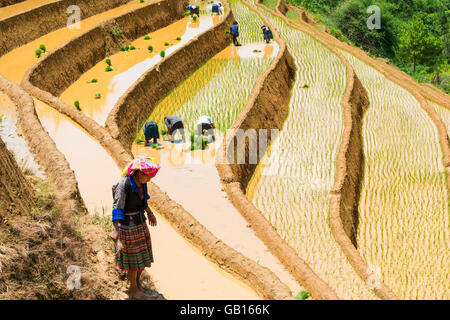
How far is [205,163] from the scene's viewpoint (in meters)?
10.6

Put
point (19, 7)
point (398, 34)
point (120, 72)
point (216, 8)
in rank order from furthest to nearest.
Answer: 1. point (398, 34)
2. point (216, 8)
3. point (19, 7)
4. point (120, 72)

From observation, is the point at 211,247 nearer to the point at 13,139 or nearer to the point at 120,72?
the point at 13,139

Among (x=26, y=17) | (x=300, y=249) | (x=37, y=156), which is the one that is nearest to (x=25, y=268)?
(x=37, y=156)

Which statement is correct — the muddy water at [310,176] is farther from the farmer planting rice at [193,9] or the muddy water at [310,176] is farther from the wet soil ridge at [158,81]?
the farmer planting rice at [193,9]

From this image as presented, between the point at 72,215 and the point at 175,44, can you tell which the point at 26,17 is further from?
the point at 72,215

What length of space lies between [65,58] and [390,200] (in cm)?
878

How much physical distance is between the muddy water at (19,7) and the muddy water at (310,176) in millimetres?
8798

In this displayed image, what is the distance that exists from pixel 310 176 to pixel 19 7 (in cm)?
1230

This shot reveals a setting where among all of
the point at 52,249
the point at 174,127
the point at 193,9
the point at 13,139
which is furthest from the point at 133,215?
the point at 193,9

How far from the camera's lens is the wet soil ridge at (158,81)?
12125mm

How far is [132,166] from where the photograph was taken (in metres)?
4.96

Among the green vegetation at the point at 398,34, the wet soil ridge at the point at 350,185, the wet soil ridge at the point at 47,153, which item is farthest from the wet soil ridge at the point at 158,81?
the green vegetation at the point at 398,34

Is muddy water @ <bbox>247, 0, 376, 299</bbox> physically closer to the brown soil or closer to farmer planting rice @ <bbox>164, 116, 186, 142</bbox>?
farmer planting rice @ <bbox>164, 116, 186, 142</bbox>

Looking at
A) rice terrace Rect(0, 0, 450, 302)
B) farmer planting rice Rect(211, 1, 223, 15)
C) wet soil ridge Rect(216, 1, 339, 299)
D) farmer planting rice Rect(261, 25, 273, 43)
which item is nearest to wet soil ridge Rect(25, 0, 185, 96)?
rice terrace Rect(0, 0, 450, 302)
